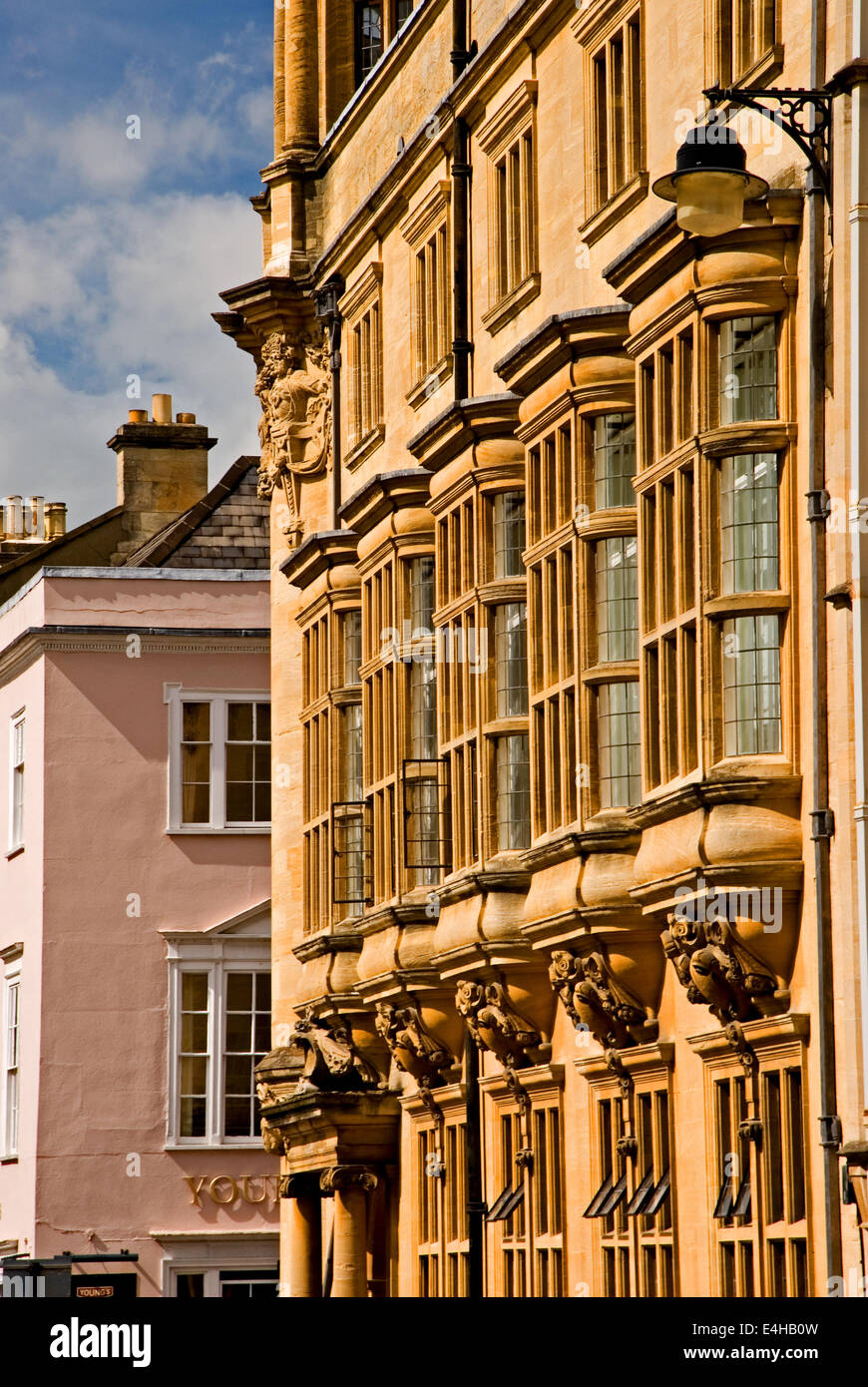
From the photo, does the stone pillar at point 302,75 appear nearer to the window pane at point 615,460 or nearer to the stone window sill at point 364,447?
the stone window sill at point 364,447

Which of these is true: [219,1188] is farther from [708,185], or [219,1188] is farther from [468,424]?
[708,185]

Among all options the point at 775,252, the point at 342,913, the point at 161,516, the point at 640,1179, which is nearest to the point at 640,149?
the point at 775,252

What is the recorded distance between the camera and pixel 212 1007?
39.7m

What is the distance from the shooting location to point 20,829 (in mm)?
41875

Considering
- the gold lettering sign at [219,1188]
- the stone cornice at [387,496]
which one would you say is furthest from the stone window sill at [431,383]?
the gold lettering sign at [219,1188]

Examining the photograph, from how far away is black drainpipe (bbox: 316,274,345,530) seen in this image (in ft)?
104

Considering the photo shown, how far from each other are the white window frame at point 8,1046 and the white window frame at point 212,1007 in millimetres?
2336

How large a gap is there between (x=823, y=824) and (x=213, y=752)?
22763mm

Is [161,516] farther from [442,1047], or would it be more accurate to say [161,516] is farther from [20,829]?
[442,1047]

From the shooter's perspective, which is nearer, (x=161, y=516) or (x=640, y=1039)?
(x=640, y=1039)

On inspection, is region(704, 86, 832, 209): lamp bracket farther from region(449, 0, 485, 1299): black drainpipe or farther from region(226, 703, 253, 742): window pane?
region(226, 703, 253, 742): window pane
